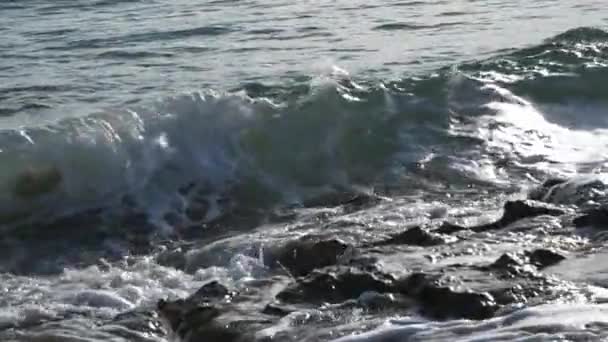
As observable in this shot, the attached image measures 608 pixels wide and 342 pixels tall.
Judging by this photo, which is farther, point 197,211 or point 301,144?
point 301,144

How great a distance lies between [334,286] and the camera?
448cm

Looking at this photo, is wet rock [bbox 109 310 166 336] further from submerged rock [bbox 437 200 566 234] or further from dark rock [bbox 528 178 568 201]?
dark rock [bbox 528 178 568 201]

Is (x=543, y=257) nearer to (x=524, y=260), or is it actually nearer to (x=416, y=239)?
(x=524, y=260)

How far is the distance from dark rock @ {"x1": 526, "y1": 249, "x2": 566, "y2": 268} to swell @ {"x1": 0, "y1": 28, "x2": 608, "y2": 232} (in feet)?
7.34

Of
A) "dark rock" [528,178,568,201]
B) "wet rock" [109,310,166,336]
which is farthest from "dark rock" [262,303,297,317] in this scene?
"dark rock" [528,178,568,201]

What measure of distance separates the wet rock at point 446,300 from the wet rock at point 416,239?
0.66m

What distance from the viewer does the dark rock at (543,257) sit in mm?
4562

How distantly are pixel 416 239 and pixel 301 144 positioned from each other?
3074 mm

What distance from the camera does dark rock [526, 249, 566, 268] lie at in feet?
15.0

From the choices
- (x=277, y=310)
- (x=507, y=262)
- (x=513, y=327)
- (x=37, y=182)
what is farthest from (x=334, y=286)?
(x=37, y=182)

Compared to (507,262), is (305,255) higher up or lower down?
lower down

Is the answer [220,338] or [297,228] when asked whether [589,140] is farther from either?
[220,338]

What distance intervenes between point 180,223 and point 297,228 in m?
0.84

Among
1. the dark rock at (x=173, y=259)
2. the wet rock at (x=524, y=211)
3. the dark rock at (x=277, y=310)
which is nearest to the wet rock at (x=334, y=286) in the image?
the dark rock at (x=277, y=310)
